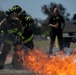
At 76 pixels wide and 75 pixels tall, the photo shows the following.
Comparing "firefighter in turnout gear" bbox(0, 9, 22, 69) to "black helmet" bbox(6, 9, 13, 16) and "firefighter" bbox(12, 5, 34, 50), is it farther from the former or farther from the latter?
"firefighter" bbox(12, 5, 34, 50)

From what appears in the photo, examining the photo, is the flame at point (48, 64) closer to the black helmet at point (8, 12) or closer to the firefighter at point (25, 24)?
the firefighter at point (25, 24)

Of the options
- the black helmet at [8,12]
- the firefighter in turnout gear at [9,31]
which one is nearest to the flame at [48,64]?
the firefighter in turnout gear at [9,31]

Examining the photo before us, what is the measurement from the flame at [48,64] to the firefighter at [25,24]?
29cm

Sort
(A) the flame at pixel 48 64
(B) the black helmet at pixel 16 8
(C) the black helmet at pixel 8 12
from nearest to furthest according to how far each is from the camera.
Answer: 1. (A) the flame at pixel 48 64
2. (C) the black helmet at pixel 8 12
3. (B) the black helmet at pixel 16 8

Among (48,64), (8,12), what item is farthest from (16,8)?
(48,64)

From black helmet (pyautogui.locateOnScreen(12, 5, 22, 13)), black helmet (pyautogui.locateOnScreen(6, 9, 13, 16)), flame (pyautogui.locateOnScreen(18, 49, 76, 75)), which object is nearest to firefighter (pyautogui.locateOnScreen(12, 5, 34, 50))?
black helmet (pyautogui.locateOnScreen(12, 5, 22, 13))

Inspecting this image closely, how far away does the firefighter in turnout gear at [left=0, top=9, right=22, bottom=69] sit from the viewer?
34.3 feet

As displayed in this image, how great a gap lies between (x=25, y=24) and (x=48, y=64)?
1866 millimetres

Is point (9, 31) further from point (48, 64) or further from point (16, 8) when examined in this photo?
point (48, 64)

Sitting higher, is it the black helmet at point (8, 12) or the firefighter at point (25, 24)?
the black helmet at point (8, 12)

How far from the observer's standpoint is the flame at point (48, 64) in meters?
8.65

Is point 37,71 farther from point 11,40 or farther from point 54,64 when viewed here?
point 11,40

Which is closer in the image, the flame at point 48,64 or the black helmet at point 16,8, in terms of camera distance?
the flame at point 48,64

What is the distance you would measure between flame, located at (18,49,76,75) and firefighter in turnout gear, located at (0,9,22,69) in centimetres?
42
